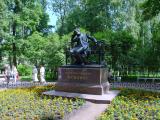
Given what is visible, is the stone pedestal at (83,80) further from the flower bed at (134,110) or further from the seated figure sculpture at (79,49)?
the flower bed at (134,110)

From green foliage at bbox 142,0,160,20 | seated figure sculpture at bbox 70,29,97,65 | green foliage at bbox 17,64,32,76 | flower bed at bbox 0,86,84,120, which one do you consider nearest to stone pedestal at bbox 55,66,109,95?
seated figure sculpture at bbox 70,29,97,65

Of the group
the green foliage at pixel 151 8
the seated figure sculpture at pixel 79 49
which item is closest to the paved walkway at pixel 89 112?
the seated figure sculpture at pixel 79 49

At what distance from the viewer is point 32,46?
3328 centimetres

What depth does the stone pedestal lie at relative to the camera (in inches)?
518

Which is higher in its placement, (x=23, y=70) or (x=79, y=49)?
(x=79, y=49)

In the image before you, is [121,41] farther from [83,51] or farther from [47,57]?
[83,51]

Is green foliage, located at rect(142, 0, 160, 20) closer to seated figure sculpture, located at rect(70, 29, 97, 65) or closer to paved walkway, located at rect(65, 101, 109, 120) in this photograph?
seated figure sculpture, located at rect(70, 29, 97, 65)

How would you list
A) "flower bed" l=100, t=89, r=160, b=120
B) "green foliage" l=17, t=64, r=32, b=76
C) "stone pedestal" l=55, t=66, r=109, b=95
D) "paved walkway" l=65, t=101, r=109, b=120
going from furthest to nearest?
"green foliage" l=17, t=64, r=32, b=76, "stone pedestal" l=55, t=66, r=109, b=95, "paved walkway" l=65, t=101, r=109, b=120, "flower bed" l=100, t=89, r=160, b=120

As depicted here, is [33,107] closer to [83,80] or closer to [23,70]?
[83,80]

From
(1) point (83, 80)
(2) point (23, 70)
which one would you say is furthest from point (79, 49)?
(2) point (23, 70)

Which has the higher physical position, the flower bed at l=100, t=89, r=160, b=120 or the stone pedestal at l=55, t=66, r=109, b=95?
the stone pedestal at l=55, t=66, r=109, b=95

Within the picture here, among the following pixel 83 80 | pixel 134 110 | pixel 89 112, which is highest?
pixel 83 80

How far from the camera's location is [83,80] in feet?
44.6

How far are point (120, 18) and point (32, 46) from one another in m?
11.0
